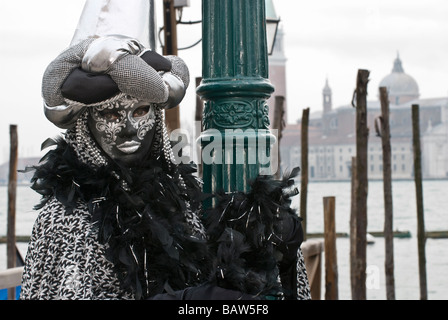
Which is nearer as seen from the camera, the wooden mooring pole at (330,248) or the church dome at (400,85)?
the wooden mooring pole at (330,248)

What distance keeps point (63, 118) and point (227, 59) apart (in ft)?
1.92

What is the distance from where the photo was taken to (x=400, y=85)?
117m

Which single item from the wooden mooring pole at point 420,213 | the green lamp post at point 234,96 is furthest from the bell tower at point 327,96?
the green lamp post at point 234,96

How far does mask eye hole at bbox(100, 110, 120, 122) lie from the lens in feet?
6.93

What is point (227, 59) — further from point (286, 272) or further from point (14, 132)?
point (14, 132)

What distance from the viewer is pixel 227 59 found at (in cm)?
233

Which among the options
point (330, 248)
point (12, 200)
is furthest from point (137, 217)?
point (12, 200)

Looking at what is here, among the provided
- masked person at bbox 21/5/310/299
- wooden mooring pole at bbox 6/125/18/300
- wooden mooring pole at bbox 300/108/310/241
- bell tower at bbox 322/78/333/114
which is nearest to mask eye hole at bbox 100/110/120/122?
masked person at bbox 21/5/310/299

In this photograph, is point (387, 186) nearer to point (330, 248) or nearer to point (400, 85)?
point (330, 248)

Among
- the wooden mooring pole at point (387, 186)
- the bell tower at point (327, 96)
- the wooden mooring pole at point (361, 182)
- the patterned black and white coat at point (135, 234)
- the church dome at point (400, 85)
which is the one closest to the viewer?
the patterned black and white coat at point (135, 234)

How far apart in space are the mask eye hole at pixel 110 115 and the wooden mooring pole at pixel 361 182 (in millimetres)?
7197

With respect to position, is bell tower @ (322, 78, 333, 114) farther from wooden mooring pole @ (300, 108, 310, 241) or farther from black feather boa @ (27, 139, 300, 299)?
black feather boa @ (27, 139, 300, 299)

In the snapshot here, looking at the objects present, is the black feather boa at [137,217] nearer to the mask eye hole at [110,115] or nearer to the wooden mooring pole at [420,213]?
the mask eye hole at [110,115]

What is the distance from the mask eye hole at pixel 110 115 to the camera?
2.11 meters
